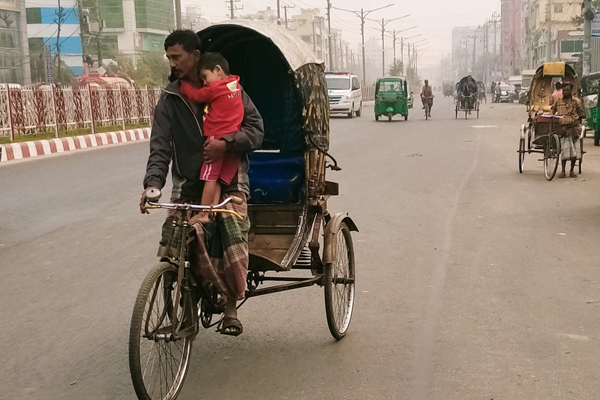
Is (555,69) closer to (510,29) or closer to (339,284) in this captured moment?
(339,284)

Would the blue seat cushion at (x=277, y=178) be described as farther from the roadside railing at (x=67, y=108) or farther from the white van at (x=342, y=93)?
the white van at (x=342, y=93)

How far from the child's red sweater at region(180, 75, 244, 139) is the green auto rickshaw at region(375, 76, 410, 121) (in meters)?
30.6

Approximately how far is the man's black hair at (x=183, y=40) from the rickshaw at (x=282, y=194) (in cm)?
→ 74

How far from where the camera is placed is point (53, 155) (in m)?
19.6

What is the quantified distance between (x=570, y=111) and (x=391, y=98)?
21.7 metres

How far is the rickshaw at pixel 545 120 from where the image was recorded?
12.9 meters

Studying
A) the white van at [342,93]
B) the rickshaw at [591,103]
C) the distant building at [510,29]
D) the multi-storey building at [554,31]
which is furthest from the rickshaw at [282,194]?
the distant building at [510,29]

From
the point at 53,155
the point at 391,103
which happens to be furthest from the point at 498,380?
the point at 391,103

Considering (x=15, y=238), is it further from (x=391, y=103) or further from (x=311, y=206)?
(x=391, y=103)

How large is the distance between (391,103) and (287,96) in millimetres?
29326

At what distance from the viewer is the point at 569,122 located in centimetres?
1277

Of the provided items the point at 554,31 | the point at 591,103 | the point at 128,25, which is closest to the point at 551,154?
the point at 591,103

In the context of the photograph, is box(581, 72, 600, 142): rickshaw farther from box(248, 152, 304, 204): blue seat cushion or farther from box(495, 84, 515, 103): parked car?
box(495, 84, 515, 103): parked car

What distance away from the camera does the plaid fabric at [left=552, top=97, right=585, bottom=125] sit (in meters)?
12.8
